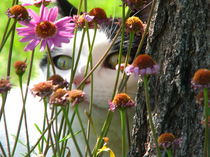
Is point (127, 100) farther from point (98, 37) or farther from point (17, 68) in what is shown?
point (98, 37)

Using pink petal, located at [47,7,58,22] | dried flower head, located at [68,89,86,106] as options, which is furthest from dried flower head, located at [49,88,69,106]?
pink petal, located at [47,7,58,22]

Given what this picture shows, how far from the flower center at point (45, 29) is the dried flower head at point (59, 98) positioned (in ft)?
0.88

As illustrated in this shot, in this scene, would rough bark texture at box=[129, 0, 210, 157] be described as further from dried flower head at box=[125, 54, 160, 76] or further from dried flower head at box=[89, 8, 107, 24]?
dried flower head at box=[125, 54, 160, 76]

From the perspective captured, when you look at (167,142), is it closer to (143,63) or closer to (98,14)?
(143,63)

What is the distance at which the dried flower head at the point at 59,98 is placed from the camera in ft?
3.79

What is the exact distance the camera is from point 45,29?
141 cm

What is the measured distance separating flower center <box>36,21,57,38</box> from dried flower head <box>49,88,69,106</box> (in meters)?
0.27

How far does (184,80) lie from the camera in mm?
1411

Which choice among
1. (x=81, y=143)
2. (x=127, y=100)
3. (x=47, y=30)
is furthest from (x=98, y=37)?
(x=127, y=100)

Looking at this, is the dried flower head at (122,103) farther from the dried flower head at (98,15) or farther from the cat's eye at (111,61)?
the cat's eye at (111,61)

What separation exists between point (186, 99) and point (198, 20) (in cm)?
23

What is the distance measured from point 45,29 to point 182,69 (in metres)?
0.41

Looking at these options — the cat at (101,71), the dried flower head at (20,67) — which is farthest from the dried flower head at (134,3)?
the cat at (101,71)

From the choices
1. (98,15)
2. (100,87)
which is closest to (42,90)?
(98,15)
